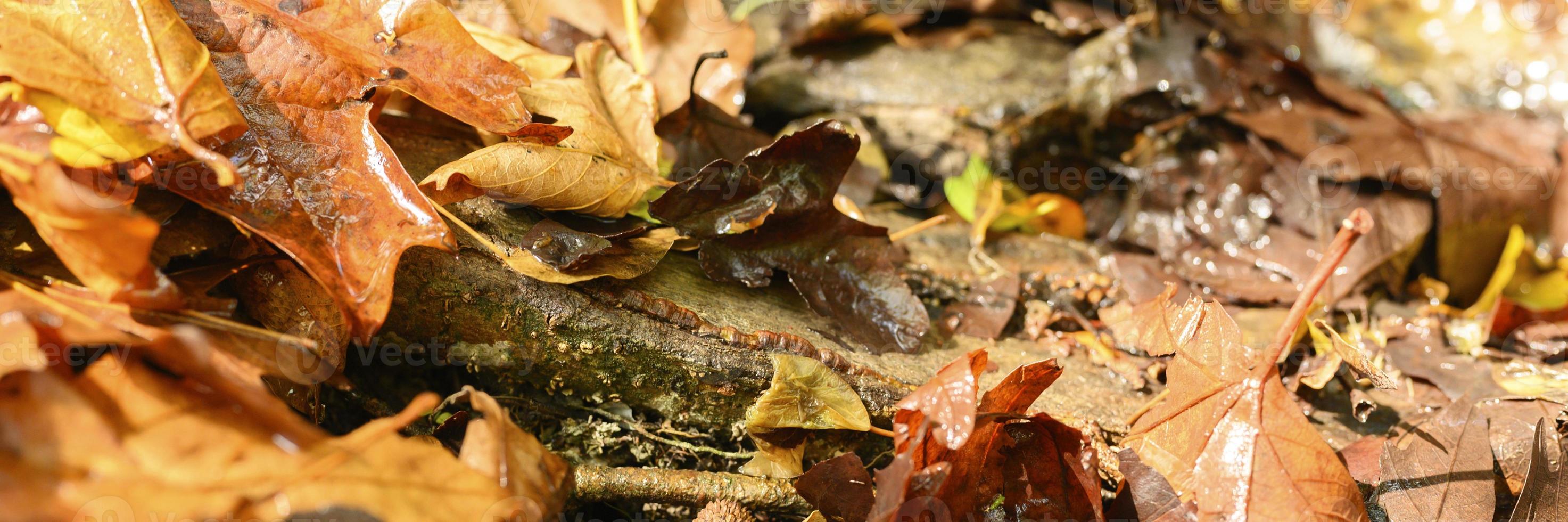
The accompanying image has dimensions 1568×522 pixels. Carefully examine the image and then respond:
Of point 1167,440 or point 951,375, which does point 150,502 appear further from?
point 1167,440

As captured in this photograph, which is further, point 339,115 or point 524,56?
point 524,56

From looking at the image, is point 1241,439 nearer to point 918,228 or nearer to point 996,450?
point 996,450

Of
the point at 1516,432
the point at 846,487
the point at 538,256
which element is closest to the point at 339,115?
the point at 538,256

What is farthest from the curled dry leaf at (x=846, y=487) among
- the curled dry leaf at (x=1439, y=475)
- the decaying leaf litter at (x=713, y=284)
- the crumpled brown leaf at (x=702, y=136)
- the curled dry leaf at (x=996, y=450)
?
the curled dry leaf at (x=1439, y=475)

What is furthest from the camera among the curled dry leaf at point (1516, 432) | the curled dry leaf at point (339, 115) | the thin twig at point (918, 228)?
the thin twig at point (918, 228)

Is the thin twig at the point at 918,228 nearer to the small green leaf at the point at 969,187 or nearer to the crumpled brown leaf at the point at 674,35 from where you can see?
the small green leaf at the point at 969,187

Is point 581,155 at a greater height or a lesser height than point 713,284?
greater
